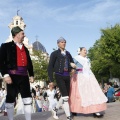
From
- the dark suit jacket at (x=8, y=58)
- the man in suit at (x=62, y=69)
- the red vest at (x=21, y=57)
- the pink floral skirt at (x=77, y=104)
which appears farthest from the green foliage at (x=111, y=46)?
the dark suit jacket at (x=8, y=58)

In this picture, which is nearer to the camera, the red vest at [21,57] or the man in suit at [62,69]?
the red vest at [21,57]

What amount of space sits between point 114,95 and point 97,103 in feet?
37.6

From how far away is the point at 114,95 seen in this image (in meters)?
18.4

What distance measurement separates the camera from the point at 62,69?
282 inches

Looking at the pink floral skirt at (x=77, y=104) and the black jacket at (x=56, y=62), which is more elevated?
the black jacket at (x=56, y=62)

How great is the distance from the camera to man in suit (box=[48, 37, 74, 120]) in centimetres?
705

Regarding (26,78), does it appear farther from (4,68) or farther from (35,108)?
(35,108)

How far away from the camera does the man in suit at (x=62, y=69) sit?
705 centimetres

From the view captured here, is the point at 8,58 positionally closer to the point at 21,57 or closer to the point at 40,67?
the point at 21,57

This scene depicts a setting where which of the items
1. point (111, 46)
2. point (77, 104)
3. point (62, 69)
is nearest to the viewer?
point (62, 69)

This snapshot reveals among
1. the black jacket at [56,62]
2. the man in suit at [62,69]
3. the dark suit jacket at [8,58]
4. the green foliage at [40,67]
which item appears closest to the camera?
the dark suit jacket at [8,58]

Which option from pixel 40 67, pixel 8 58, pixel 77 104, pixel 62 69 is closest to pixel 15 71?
pixel 8 58

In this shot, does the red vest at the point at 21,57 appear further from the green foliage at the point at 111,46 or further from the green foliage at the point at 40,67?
the green foliage at the point at 40,67

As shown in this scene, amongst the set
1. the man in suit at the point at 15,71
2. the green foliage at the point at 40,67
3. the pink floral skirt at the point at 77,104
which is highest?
the green foliage at the point at 40,67
